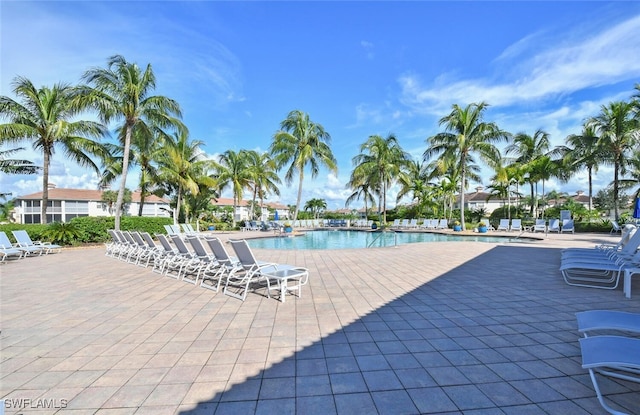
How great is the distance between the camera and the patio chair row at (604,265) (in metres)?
5.54

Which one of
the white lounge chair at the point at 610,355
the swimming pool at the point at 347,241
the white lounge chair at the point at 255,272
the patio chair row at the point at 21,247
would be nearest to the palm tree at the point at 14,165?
the patio chair row at the point at 21,247

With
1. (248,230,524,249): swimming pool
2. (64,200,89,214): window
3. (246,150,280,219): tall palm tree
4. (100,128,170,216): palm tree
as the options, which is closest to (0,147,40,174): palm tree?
(100,128,170,216): palm tree

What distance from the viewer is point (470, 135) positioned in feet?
70.1

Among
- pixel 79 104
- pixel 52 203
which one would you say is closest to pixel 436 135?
pixel 79 104

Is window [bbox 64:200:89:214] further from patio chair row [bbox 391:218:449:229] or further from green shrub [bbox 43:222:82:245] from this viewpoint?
patio chair row [bbox 391:218:449:229]

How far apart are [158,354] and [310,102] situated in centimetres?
2448

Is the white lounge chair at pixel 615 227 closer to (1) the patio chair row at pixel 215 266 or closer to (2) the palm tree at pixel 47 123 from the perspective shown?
(1) the patio chair row at pixel 215 266

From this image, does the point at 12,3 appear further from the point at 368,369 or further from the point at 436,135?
the point at 436,135

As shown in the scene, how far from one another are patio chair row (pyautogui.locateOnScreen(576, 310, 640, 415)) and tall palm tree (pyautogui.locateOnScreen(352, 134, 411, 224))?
74.7ft

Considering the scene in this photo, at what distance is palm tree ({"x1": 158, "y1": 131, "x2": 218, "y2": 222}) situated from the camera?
23391mm

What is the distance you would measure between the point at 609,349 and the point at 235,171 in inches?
1151

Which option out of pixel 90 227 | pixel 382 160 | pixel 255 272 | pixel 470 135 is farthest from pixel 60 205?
pixel 470 135

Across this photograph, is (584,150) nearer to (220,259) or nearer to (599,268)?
(599,268)

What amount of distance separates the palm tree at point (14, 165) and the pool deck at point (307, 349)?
1513 centimetres
